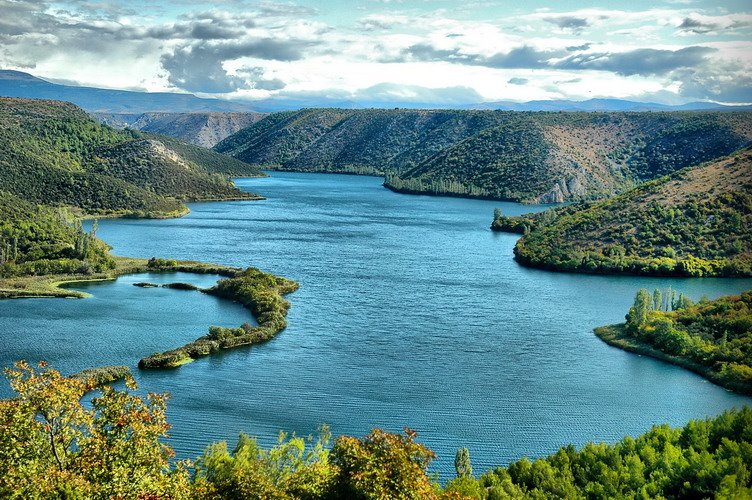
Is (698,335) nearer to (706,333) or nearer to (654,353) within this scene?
(706,333)

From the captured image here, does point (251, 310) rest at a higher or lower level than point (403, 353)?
higher

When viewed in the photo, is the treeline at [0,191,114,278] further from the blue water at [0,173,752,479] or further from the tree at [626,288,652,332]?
the tree at [626,288,652,332]

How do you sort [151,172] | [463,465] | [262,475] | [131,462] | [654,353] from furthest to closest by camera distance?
[151,172] → [654,353] → [463,465] → [262,475] → [131,462]

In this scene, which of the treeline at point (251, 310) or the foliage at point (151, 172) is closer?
the treeline at point (251, 310)

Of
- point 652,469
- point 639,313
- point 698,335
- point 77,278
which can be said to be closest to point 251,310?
point 77,278

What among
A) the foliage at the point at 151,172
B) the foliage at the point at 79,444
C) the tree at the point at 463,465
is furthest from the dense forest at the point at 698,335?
the foliage at the point at 151,172

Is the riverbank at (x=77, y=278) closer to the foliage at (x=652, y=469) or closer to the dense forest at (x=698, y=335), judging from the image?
the dense forest at (x=698, y=335)

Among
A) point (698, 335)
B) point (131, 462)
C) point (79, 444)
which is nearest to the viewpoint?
point (131, 462)
